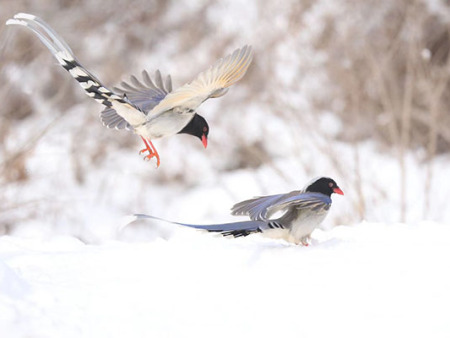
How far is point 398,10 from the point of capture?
24.4 ft

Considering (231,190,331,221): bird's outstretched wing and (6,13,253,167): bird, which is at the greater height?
(6,13,253,167): bird

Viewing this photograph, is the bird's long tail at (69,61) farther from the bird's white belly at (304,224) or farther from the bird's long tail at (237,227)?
the bird's white belly at (304,224)

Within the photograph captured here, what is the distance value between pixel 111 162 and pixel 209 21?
191 cm

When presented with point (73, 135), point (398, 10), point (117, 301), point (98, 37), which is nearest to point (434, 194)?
point (398, 10)

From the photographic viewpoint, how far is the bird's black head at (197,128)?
1.73 metres

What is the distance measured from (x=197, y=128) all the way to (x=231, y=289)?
0.54 m

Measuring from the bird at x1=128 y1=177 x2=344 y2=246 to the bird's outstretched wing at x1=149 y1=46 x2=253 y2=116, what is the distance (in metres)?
0.52

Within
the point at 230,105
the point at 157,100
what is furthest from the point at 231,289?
the point at 230,105

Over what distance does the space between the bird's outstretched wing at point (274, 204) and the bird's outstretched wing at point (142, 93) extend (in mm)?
402

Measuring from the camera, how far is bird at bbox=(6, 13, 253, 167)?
1475 millimetres

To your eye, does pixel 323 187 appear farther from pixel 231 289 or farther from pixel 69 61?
pixel 69 61

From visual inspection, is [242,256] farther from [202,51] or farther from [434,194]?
[202,51]

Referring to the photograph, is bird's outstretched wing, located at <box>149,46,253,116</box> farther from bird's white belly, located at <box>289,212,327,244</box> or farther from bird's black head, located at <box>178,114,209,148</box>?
bird's white belly, located at <box>289,212,327,244</box>

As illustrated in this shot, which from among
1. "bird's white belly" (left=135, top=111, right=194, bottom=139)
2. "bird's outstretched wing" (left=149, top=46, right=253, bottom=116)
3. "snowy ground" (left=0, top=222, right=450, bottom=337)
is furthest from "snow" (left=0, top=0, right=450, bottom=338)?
"bird's outstretched wing" (left=149, top=46, right=253, bottom=116)
